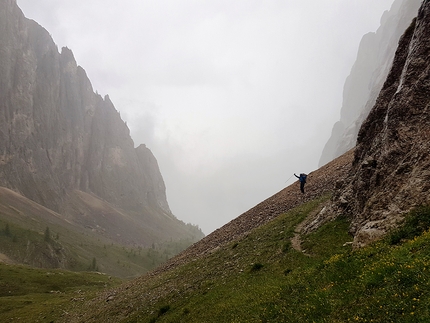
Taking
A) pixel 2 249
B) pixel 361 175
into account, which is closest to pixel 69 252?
pixel 2 249

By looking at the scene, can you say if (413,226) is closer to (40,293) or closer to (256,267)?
(256,267)

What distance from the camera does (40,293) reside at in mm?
61812

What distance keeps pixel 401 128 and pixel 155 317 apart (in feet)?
75.3

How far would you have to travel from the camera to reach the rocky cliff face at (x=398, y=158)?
15492mm

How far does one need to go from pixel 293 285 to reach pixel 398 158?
10.8 metres

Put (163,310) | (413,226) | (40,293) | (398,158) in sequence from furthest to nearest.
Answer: (40,293), (163,310), (398,158), (413,226)

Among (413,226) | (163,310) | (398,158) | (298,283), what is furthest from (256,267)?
(398,158)

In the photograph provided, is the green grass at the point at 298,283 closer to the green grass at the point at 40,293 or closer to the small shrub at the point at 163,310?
the small shrub at the point at 163,310

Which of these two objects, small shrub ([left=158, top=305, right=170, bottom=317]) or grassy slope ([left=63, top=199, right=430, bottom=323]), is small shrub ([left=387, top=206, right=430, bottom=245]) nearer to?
grassy slope ([left=63, top=199, right=430, bottom=323])

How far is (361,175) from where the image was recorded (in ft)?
71.8

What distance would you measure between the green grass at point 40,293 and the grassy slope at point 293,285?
15.3 metres

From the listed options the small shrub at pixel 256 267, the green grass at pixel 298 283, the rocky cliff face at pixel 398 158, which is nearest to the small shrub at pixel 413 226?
the green grass at pixel 298 283

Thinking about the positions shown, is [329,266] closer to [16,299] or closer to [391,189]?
[391,189]

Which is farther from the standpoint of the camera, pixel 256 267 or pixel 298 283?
pixel 256 267
